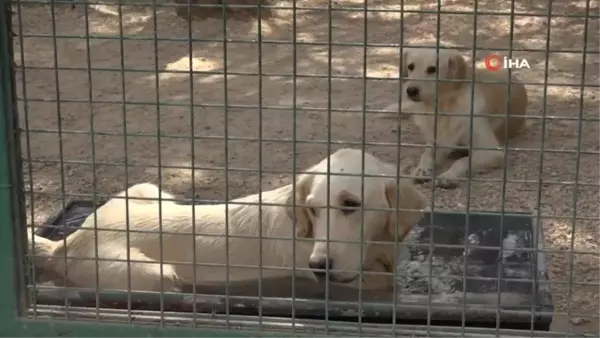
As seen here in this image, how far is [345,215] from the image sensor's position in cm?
337

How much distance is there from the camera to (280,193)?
3.65 metres

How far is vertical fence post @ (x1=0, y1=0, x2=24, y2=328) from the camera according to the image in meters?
2.87

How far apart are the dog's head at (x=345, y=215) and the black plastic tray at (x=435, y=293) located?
11 centimetres

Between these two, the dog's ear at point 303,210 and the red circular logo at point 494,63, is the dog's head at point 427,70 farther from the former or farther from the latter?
the dog's ear at point 303,210

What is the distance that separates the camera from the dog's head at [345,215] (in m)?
3.33

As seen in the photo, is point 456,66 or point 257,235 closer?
A: point 257,235

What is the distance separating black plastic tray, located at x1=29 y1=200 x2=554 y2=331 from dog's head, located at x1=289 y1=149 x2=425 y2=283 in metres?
0.11

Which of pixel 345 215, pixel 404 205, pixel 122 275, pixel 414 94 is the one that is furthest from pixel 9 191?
pixel 414 94

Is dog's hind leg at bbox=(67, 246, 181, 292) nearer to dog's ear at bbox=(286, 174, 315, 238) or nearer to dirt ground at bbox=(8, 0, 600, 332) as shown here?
dirt ground at bbox=(8, 0, 600, 332)

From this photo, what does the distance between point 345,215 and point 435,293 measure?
0.60m

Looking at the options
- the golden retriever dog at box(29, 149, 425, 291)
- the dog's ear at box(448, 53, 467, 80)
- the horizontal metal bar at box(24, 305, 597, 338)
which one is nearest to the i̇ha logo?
the dog's ear at box(448, 53, 467, 80)

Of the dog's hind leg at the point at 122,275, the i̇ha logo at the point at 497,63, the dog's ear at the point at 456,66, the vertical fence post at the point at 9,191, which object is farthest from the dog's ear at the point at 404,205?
the i̇ha logo at the point at 497,63

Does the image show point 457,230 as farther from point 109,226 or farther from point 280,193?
point 109,226

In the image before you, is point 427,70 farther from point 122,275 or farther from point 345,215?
point 122,275
